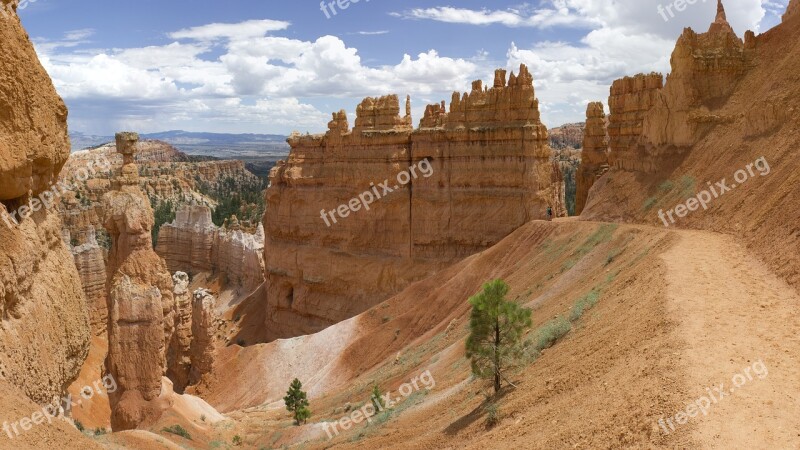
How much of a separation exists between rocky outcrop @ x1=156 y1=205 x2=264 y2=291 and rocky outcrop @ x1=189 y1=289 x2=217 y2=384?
23.8 metres

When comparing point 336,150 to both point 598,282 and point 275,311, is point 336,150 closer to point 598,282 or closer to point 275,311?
point 275,311

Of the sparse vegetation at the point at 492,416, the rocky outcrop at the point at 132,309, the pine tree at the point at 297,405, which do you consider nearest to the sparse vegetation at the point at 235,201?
the pine tree at the point at 297,405

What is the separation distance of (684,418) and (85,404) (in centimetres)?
2405

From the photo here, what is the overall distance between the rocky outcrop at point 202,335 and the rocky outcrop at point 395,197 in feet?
41.5

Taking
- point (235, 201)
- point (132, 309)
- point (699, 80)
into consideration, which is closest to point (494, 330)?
point (132, 309)

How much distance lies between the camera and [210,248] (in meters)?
65.2

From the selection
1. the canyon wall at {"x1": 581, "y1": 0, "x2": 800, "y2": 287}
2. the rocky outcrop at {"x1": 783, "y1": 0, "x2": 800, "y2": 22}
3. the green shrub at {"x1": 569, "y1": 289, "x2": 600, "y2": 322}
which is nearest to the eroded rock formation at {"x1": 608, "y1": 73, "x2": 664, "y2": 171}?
the canyon wall at {"x1": 581, "y1": 0, "x2": 800, "y2": 287}

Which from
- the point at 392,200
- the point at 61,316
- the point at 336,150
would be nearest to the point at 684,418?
the point at 61,316

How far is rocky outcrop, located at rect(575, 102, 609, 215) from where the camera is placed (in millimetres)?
42344

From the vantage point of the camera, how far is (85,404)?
2598cm

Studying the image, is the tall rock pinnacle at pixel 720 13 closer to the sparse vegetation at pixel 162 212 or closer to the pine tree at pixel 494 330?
the pine tree at pixel 494 330

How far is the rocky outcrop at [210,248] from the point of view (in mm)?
60062

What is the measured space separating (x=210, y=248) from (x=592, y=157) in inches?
1582

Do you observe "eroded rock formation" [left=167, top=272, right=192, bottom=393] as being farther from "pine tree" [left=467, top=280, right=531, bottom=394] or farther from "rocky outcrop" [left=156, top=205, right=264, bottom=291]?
"rocky outcrop" [left=156, top=205, right=264, bottom=291]
